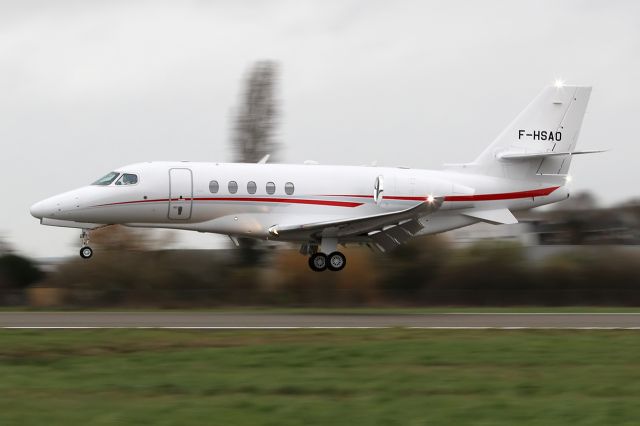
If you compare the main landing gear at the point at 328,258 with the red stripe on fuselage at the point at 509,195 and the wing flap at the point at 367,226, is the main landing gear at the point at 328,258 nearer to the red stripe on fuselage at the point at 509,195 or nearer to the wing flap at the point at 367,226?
the wing flap at the point at 367,226

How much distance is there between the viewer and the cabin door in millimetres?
32656

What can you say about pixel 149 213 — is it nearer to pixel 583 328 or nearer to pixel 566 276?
pixel 583 328

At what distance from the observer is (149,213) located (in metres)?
32.8

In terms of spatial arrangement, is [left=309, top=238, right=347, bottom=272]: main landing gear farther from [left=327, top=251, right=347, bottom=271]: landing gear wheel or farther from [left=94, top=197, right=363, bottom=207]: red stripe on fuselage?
[left=94, top=197, right=363, bottom=207]: red stripe on fuselage

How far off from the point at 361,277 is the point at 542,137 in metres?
12.3

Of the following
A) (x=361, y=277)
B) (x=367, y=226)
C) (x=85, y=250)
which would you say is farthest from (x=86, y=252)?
(x=361, y=277)

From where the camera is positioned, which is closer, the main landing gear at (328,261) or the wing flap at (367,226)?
the wing flap at (367,226)

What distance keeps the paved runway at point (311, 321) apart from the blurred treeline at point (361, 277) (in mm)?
13281

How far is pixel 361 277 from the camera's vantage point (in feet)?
154

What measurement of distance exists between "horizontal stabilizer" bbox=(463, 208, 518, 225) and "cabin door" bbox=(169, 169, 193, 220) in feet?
30.1

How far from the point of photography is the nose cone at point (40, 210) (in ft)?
107
